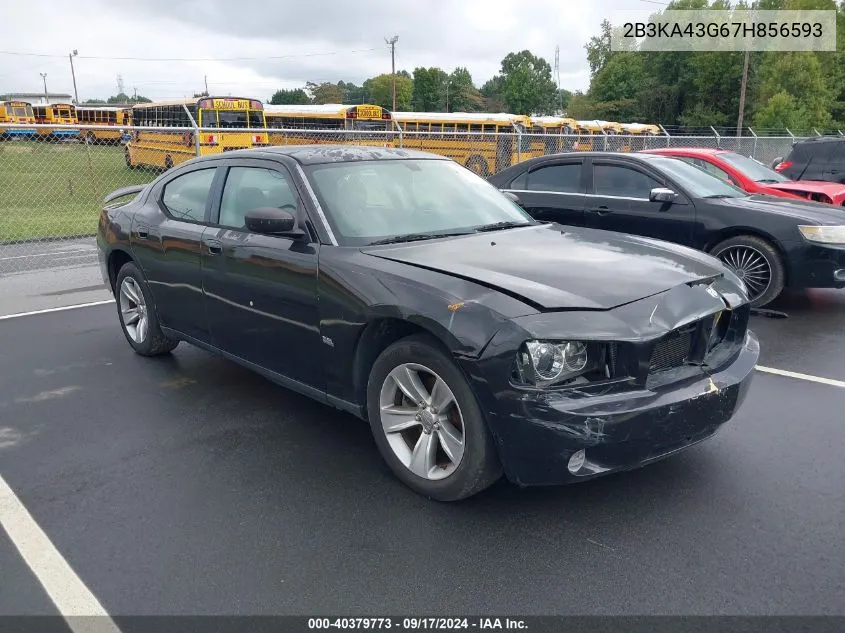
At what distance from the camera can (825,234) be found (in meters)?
6.78

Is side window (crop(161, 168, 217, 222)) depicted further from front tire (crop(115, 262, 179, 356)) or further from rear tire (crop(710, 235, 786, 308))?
rear tire (crop(710, 235, 786, 308))

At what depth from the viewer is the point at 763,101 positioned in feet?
168

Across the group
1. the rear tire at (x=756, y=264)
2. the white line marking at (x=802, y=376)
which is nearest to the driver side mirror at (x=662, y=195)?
the rear tire at (x=756, y=264)

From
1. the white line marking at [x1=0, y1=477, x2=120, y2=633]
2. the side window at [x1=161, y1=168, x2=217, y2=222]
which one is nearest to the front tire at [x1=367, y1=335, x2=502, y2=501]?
the white line marking at [x1=0, y1=477, x2=120, y2=633]

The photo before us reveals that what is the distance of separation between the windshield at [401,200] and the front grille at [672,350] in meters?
1.46

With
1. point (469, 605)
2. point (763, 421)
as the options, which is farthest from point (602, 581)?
point (763, 421)

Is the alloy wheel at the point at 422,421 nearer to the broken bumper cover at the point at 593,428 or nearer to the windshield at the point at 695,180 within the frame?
the broken bumper cover at the point at 593,428

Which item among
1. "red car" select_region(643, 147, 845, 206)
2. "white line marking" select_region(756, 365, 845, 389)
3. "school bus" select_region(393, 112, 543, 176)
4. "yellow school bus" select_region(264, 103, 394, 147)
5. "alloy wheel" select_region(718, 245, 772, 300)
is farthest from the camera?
"yellow school bus" select_region(264, 103, 394, 147)

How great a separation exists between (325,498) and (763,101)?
56.5 metres

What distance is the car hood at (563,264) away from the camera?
3123 mm

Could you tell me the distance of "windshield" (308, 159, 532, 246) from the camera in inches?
155

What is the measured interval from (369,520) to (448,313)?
1014 millimetres

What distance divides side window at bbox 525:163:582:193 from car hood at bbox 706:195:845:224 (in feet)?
5.18

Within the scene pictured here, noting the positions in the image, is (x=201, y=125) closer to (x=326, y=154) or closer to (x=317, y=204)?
(x=326, y=154)
